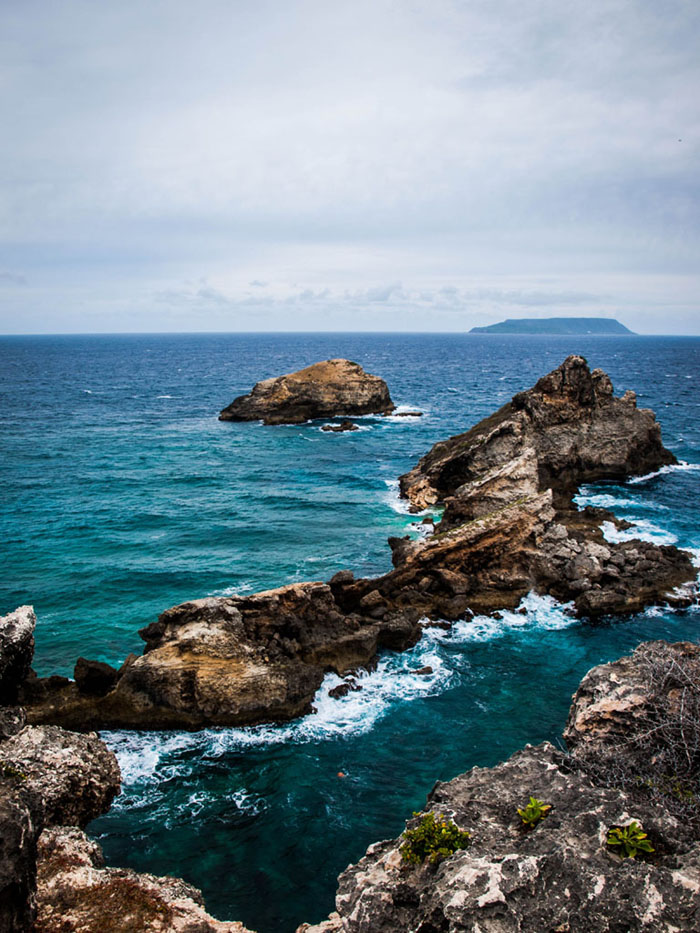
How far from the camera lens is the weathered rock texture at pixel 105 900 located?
11805mm

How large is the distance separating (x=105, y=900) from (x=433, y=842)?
661cm

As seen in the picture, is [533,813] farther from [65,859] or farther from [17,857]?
[65,859]

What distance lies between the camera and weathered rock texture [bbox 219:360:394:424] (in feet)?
301

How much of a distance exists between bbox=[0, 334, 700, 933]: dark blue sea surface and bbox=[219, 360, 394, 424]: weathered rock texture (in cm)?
698

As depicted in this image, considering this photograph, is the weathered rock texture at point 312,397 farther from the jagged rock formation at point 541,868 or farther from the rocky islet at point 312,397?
the jagged rock formation at point 541,868

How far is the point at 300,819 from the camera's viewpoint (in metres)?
20.7

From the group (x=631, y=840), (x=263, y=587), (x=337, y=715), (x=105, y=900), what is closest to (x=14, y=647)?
(x=105, y=900)

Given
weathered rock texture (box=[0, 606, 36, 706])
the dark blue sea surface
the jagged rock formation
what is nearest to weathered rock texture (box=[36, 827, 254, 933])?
the jagged rock formation

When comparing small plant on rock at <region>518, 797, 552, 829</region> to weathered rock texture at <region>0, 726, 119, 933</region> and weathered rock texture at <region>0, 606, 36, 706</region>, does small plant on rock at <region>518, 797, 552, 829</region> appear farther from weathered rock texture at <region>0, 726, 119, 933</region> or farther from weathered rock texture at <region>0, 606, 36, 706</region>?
weathered rock texture at <region>0, 606, 36, 706</region>

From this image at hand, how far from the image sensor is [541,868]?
32.9 ft

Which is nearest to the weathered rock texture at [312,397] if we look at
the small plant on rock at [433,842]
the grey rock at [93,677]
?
the grey rock at [93,677]

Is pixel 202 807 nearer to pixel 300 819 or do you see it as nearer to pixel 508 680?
pixel 300 819

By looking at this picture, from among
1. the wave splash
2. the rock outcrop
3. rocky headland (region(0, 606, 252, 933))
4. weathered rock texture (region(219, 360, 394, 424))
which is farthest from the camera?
weathered rock texture (region(219, 360, 394, 424))

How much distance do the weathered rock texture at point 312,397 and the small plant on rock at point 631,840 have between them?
82.2 m
